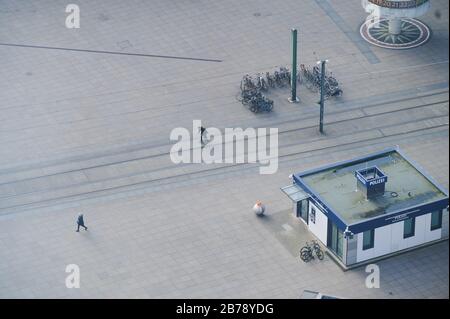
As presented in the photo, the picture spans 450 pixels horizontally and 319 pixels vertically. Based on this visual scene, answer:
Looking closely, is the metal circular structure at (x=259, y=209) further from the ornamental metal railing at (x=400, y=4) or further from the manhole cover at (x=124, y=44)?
the manhole cover at (x=124, y=44)

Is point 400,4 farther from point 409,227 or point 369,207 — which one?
point 409,227

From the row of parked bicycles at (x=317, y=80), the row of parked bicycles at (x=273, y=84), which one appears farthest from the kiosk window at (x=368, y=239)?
the row of parked bicycles at (x=317, y=80)

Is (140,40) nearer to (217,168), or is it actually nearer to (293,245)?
(217,168)

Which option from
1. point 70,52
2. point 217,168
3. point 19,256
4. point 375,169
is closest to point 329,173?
point 375,169

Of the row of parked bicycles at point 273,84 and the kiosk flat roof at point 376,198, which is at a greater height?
the kiosk flat roof at point 376,198

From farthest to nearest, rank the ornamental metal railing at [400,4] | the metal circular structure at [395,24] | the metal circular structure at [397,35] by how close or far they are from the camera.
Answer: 1. the metal circular structure at [397,35]
2. the metal circular structure at [395,24]
3. the ornamental metal railing at [400,4]

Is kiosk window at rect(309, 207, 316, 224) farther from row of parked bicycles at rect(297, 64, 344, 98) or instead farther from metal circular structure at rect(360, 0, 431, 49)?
metal circular structure at rect(360, 0, 431, 49)
